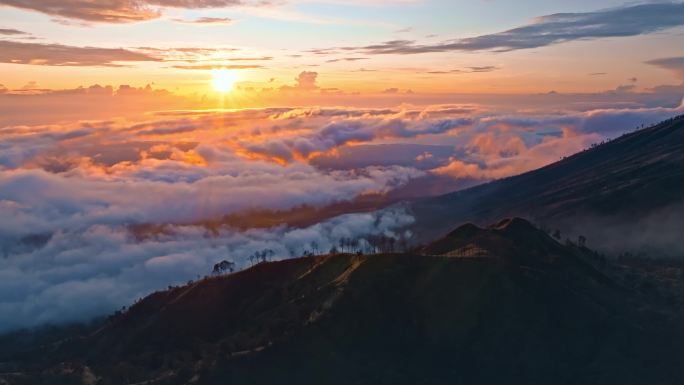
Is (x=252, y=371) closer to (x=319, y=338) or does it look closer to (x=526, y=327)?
(x=319, y=338)

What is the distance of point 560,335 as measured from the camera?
198m

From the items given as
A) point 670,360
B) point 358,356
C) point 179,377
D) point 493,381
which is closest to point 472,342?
point 493,381

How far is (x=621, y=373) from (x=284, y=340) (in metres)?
100.0

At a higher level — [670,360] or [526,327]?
[526,327]

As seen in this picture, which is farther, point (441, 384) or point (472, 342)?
point (472, 342)

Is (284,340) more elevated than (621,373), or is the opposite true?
(284,340)

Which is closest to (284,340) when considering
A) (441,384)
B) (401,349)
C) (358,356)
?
(358,356)

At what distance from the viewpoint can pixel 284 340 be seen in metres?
197

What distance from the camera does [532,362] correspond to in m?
188

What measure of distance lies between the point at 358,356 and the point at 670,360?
300ft

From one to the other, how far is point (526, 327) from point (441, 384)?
121 ft

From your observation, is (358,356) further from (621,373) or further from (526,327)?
(621,373)

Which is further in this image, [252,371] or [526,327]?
[526,327]

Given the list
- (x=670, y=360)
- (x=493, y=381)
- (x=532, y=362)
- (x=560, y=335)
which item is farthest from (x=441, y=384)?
(x=670, y=360)
